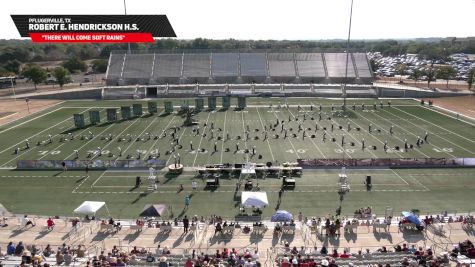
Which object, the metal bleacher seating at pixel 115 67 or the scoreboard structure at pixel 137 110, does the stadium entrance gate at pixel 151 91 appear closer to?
the metal bleacher seating at pixel 115 67

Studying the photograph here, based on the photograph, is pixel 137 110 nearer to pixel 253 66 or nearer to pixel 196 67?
pixel 196 67

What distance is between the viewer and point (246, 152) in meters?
40.0

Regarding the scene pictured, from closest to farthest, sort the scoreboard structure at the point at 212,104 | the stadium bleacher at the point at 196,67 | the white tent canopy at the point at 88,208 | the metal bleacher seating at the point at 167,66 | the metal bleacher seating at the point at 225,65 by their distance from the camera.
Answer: the white tent canopy at the point at 88,208
the scoreboard structure at the point at 212,104
the stadium bleacher at the point at 196,67
the metal bleacher seating at the point at 167,66
the metal bleacher seating at the point at 225,65

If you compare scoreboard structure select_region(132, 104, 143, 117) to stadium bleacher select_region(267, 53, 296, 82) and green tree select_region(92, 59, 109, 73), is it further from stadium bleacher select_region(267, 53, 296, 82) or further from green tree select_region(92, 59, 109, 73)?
green tree select_region(92, 59, 109, 73)

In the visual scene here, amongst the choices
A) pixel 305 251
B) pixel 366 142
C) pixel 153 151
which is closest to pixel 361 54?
pixel 366 142

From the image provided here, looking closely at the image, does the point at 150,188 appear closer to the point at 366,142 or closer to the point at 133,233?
the point at 133,233

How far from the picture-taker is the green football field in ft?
93.9

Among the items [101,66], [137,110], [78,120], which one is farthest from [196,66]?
A: [101,66]

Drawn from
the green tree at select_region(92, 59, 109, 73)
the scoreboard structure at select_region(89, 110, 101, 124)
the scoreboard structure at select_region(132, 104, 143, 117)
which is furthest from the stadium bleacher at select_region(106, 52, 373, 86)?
the green tree at select_region(92, 59, 109, 73)

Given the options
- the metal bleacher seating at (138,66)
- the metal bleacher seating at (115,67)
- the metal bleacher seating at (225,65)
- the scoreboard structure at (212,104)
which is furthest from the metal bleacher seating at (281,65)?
the metal bleacher seating at (115,67)

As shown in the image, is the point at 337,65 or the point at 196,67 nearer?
the point at 196,67

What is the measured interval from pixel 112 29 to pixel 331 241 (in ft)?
202

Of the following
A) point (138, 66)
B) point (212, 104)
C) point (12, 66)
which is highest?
point (138, 66)

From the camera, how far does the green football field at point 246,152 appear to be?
2862 centimetres
